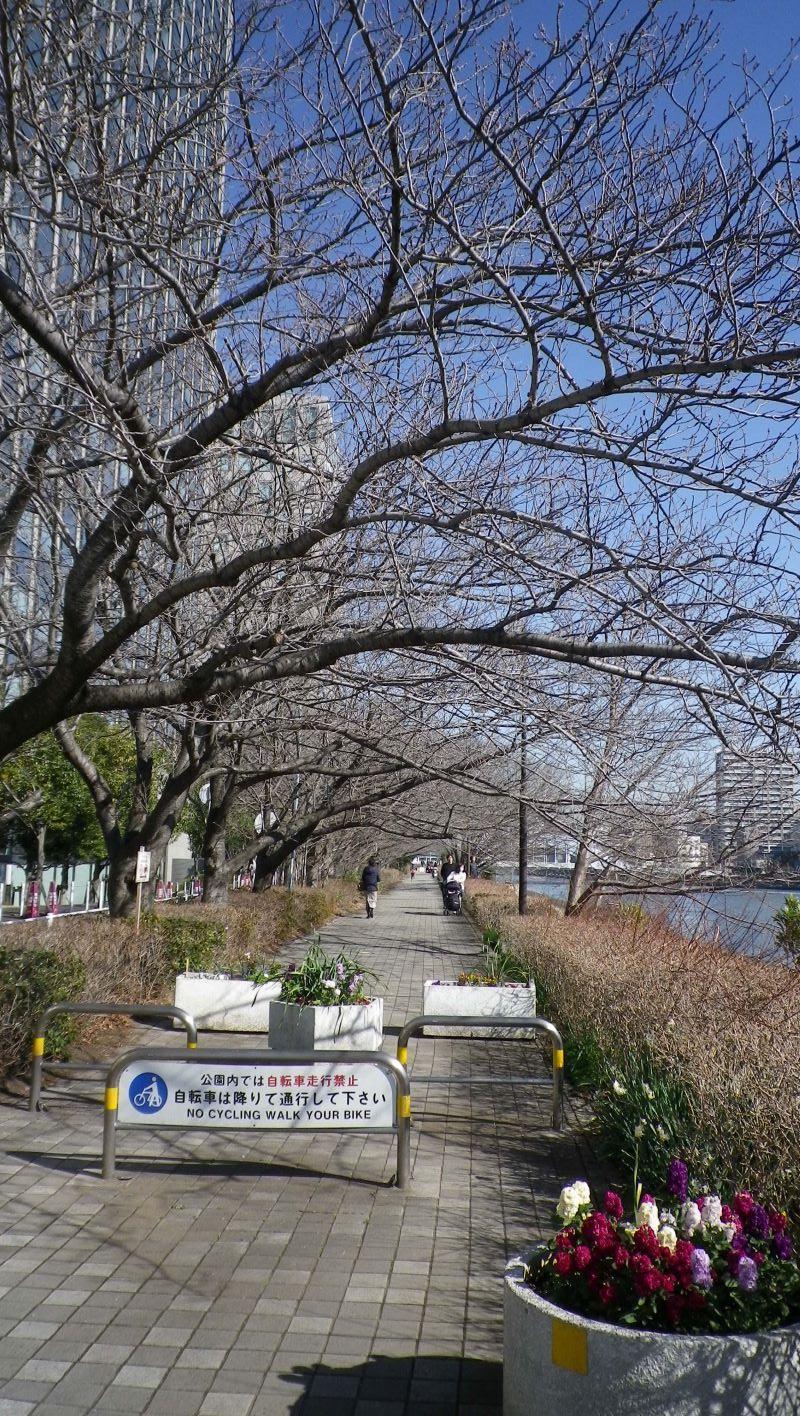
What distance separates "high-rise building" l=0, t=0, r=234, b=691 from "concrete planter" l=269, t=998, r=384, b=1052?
12.4 feet

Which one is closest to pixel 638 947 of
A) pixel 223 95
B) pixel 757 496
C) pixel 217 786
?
pixel 757 496

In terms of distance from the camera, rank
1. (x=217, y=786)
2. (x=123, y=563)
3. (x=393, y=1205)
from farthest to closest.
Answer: (x=217, y=786) → (x=123, y=563) → (x=393, y=1205)

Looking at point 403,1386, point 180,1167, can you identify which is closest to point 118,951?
point 180,1167

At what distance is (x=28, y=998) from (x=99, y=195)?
19.3ft

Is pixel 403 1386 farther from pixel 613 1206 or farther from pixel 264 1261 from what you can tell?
pixel 264 1261

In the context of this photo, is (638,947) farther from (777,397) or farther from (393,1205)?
(777,397)

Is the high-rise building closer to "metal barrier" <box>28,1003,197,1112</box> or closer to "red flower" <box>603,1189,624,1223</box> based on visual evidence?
"metal barrier" <box>28,1003,197,1112</box>

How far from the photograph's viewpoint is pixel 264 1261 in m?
5.65

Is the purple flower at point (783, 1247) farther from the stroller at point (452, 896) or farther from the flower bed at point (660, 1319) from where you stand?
the stroller at point (452, 896)

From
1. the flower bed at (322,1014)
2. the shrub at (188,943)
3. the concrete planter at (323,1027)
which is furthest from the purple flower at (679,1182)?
the shrub at (188,943)

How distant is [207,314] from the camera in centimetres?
772

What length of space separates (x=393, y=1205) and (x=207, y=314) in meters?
5.72

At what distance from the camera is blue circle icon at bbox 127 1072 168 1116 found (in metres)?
6.79

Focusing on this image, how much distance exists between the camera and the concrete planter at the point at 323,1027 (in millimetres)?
9961
